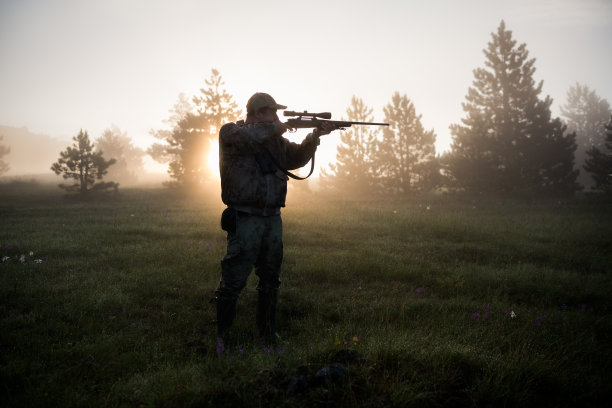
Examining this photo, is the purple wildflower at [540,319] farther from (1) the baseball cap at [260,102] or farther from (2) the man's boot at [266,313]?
(1) the baseball cap at [260,102]

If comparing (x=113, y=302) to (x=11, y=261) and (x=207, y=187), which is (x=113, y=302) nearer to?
(x=11, y=261)

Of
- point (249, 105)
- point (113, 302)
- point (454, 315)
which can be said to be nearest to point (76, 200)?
point (113, 302)

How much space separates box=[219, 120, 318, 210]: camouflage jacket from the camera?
4105 millimetres

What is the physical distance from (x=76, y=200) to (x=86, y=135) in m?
5.11

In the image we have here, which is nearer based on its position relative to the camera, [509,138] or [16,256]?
[16,256]

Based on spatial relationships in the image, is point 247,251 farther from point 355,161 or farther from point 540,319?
point 355,161

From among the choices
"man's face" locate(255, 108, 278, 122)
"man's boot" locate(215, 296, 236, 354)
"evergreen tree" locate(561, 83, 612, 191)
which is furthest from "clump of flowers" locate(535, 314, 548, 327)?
"evergreen tree" locate(561, 83, 612, 191)

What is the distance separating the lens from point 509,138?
2855 centimetres

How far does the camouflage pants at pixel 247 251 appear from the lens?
4.07m

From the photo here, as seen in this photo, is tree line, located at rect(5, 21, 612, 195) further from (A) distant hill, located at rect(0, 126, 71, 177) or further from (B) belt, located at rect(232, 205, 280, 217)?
(A) distant hill, located at rect(0, 126, 71, 177)

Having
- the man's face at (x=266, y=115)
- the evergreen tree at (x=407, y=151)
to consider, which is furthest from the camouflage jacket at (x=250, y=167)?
the evergreen tree at (x=407, y=151)

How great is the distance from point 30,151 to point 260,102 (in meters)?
188

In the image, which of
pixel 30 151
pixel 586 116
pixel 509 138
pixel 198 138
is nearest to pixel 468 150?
pixel 509 138

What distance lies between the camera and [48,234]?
1034 cm
